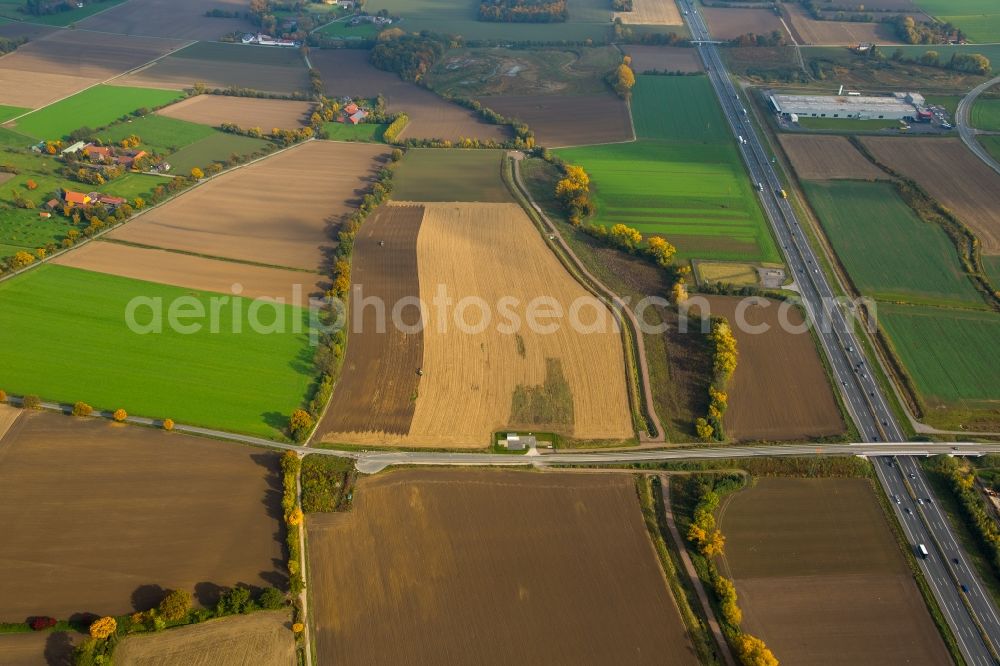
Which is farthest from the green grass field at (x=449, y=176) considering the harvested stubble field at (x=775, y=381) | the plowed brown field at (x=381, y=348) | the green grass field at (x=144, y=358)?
the harvested stubble field at (x=775, y=381)

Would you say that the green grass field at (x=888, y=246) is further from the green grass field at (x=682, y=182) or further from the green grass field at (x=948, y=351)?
the green grass field at (x=682, y=182)

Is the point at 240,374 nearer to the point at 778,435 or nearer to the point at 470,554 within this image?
the point at 470,554

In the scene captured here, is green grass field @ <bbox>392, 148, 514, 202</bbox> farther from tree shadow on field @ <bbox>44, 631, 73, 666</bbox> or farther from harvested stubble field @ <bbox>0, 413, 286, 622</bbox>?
tree shadow on field @ <bbox>44, 631, 73, 666</bbox>

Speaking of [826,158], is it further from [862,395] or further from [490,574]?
[490,574]

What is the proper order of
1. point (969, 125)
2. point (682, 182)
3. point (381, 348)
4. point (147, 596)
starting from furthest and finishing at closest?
point (969, 125), point (682, 182), point (381, 348), point (147, 596)

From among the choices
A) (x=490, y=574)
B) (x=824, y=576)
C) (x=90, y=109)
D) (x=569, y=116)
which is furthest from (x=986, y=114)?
(x=90, y=109)

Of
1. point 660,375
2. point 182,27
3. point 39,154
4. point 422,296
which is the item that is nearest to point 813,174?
point 660,375

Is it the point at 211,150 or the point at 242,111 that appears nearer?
the point at 211,150
